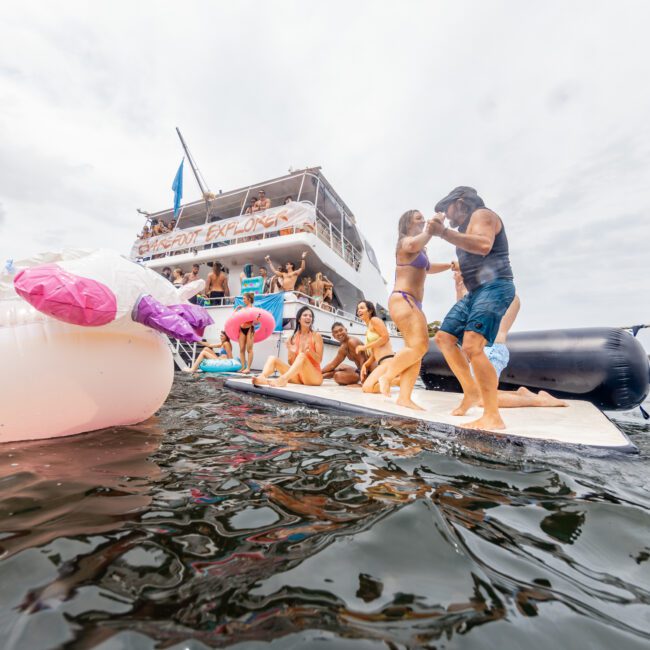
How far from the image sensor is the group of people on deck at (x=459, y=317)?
2.21 m

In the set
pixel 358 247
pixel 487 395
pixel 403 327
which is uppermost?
pixel 358 247

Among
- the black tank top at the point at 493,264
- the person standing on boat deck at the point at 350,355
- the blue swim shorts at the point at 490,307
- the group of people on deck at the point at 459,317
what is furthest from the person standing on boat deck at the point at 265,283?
the blue swim shorts at the point at 490,307

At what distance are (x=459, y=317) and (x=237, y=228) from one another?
27.4ft

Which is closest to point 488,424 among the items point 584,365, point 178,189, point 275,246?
point 584,365

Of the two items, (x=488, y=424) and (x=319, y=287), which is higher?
(x=319, y=287)

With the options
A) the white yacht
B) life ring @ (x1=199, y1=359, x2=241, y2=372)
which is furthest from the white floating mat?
the white yacht

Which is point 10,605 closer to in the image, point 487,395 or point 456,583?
point 456,583

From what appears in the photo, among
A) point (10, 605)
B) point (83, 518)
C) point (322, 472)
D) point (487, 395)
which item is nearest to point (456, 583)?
point (322, 472)

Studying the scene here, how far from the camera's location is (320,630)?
1.84ft

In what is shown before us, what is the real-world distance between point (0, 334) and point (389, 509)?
1.96 meters

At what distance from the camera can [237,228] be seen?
9680 mm

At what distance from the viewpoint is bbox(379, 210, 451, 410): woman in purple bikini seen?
118 inches

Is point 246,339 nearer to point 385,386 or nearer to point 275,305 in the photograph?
point 275,305

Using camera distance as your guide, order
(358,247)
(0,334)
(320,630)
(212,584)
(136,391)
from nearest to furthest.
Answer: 1. (320,630)
2. (212,584)
3. (0,334)
4. (136,391)
5. (358,247)
